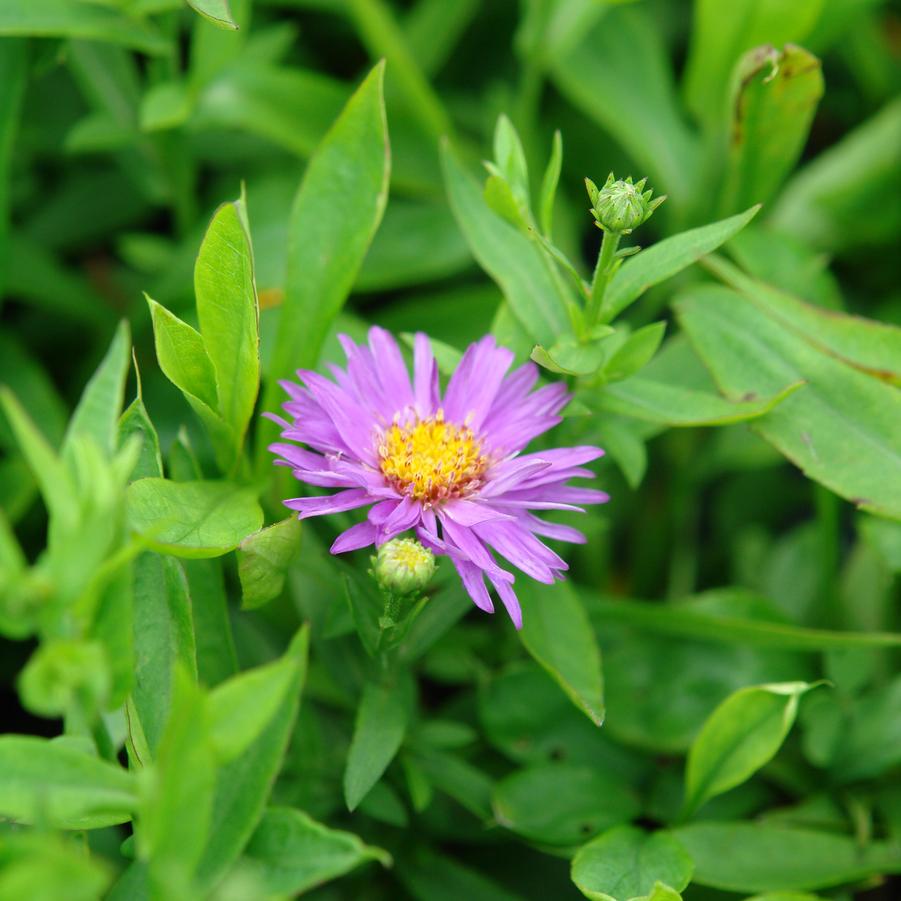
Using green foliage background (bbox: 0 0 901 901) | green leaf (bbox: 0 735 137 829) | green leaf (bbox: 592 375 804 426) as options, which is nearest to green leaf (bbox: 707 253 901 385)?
green foliage background (bbox: 0 0 901 901)

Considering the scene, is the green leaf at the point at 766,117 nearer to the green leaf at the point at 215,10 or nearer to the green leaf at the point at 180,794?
the green leaf at the point at 215,10

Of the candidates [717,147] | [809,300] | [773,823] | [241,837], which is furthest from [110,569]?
[717,147]

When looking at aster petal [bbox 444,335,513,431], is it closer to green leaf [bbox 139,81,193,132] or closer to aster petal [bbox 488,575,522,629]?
aster petal [bbox 488,575,522,629]

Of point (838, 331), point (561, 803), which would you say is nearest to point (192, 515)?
point (561, 803)

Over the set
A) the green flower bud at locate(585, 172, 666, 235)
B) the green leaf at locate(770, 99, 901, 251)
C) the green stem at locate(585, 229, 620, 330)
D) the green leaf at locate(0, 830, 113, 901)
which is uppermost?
the green leaf at locate(770, 99, 901, 251)

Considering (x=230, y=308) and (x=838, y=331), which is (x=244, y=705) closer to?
(x=230, y=308)

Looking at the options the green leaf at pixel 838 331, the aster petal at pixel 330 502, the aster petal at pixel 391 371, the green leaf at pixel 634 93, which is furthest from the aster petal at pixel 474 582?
the green leaf at pixel 634 93
